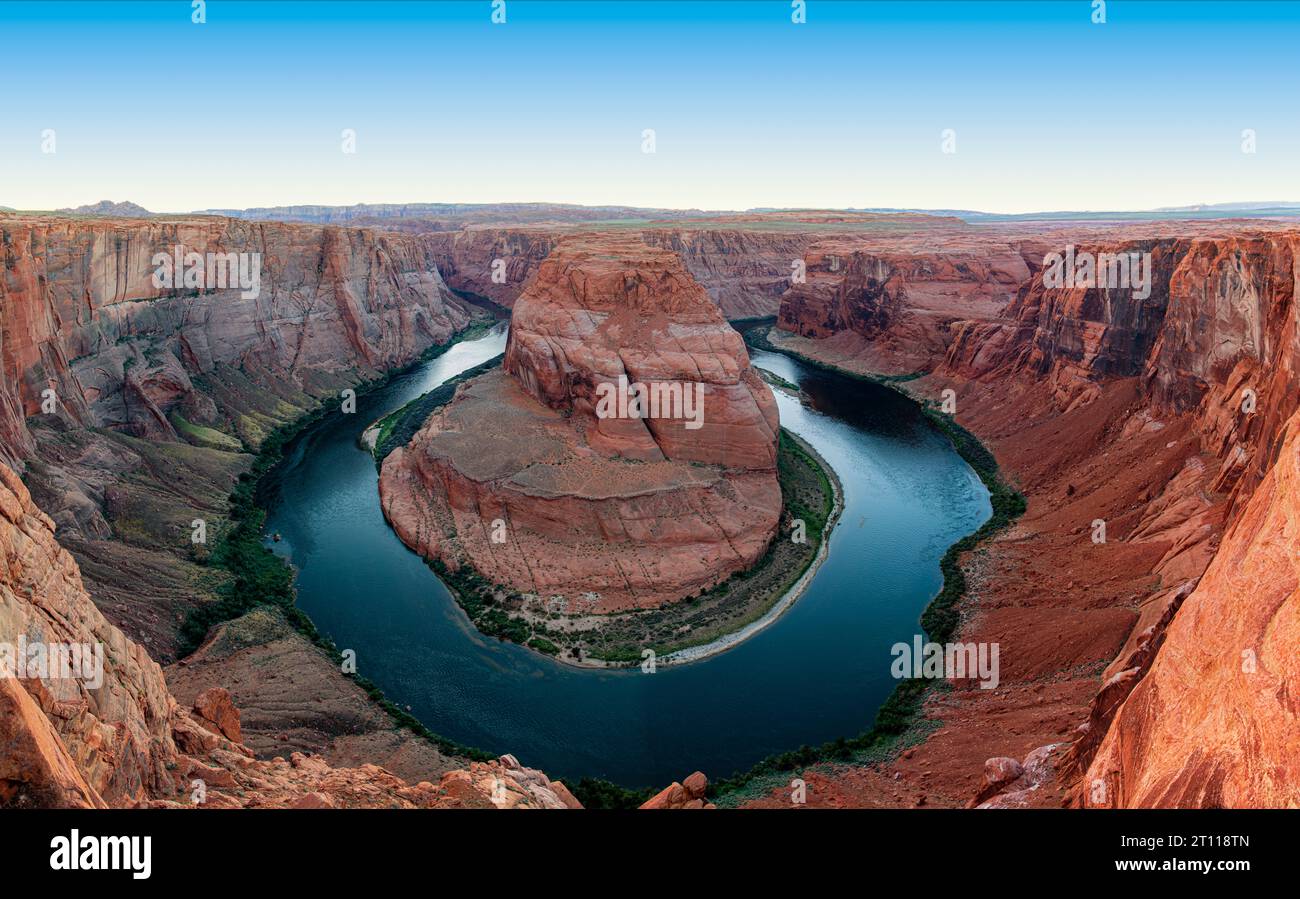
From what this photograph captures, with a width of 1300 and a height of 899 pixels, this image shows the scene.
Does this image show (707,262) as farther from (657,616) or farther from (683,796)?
(683,796)

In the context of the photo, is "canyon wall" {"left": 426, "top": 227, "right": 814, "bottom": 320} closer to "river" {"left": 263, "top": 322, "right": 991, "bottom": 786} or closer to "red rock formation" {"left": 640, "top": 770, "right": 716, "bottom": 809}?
"river" {"left": 263, "top": 322, "right": 991, "bottom": 786}

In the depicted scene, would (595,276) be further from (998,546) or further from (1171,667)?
(1171,667)

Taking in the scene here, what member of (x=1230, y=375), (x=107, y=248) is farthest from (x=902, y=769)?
(x=107, y=248)

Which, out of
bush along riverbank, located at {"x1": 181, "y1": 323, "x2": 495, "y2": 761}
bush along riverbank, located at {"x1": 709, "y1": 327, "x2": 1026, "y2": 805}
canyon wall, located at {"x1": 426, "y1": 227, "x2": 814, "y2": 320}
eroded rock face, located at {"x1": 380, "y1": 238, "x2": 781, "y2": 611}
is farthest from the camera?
canyon wall, located at {"x1": 426, "y1": 227, "x2": 814, "y2": 320}

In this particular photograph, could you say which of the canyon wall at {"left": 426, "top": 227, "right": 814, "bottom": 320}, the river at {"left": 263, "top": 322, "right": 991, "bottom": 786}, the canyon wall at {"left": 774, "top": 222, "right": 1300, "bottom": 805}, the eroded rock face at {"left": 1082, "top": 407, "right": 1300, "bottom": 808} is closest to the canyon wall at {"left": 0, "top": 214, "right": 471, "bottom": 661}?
the river at {"left": 263, "top": 322, "right": 991, "bottom": 786}

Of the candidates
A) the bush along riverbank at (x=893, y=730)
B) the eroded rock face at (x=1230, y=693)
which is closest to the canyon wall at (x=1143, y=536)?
the eroded rock face at (x=1230, y=693)

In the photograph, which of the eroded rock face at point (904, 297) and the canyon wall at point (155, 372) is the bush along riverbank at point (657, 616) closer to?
the canyon wall at point (155, 372)
